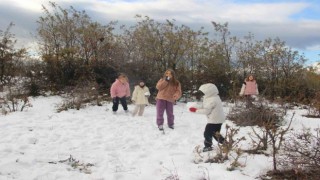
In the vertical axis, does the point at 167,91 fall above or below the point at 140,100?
above

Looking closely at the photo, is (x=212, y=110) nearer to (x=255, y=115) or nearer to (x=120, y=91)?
(x=255, y=115)

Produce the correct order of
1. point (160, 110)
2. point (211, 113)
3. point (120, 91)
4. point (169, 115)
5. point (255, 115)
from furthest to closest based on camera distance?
point (120, 91)
point (255, 115)
point (169, 115)
point (160, 110)
point (211, 113)

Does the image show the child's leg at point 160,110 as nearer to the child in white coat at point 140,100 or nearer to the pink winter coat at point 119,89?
the child in white coat at point 140,100

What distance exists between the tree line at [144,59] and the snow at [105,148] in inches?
278

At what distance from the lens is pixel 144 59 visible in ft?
64.1

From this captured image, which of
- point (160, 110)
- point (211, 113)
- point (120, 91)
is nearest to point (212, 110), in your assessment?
point (211, 113)

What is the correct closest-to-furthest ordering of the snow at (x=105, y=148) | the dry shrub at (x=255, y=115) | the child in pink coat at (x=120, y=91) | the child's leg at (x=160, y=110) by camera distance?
the snow at (x=105, y=148) → the child's leg at (x=160, y=110) → the dry shrub at (x=255, y=115) → the child in pink coat at (x=120, y=91)

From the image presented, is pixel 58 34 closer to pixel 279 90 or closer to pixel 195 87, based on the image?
pixel 195 87

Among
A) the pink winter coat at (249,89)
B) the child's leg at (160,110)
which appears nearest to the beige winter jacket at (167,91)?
the child's leg at (160,110)

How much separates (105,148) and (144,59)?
11.5 meters

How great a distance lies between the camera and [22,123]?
10562mm

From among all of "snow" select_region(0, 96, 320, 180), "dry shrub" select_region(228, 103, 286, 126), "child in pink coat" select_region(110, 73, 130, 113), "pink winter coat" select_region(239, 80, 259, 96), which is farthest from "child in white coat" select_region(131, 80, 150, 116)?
"pink winter coat" select_region(239, 80, 259, 96)

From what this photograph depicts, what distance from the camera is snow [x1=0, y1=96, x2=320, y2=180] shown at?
6457 mm

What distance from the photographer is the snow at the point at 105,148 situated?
21.2ft
